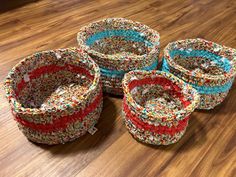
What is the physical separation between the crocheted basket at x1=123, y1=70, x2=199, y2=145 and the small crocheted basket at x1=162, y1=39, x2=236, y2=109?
8cm

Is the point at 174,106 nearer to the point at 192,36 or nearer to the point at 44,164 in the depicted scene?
the point at 44,164

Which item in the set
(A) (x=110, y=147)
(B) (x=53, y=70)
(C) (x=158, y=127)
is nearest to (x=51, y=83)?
(B) (x=53, y=70)

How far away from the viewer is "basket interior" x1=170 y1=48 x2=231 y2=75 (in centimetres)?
138

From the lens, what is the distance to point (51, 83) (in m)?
1.31

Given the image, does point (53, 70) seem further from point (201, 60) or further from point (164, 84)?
point (201, 60)

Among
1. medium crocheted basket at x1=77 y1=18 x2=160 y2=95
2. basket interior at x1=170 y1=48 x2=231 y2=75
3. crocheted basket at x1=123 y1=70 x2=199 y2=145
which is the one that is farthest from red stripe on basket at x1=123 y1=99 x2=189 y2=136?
basket interior at x1=170 y1=48 x2=231 y2=75

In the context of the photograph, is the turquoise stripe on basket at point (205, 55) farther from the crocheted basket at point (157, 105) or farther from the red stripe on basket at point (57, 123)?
the red stripe on basket at point (57, 123)

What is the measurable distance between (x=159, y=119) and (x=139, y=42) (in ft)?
2.15

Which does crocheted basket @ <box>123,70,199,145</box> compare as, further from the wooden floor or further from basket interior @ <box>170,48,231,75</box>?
basket interior @ <box>170,48,231,75</box>

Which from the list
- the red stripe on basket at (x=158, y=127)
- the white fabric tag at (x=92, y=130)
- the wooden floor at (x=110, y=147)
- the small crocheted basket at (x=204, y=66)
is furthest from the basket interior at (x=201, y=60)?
the white fabric tag at (x=92, y=130)

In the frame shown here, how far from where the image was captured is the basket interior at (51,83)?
47.2 inches

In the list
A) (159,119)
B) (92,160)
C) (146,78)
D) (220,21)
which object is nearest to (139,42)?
(146,78)

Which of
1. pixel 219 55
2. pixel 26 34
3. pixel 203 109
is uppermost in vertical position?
pixel 26 34

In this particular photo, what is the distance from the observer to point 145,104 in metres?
1.23
